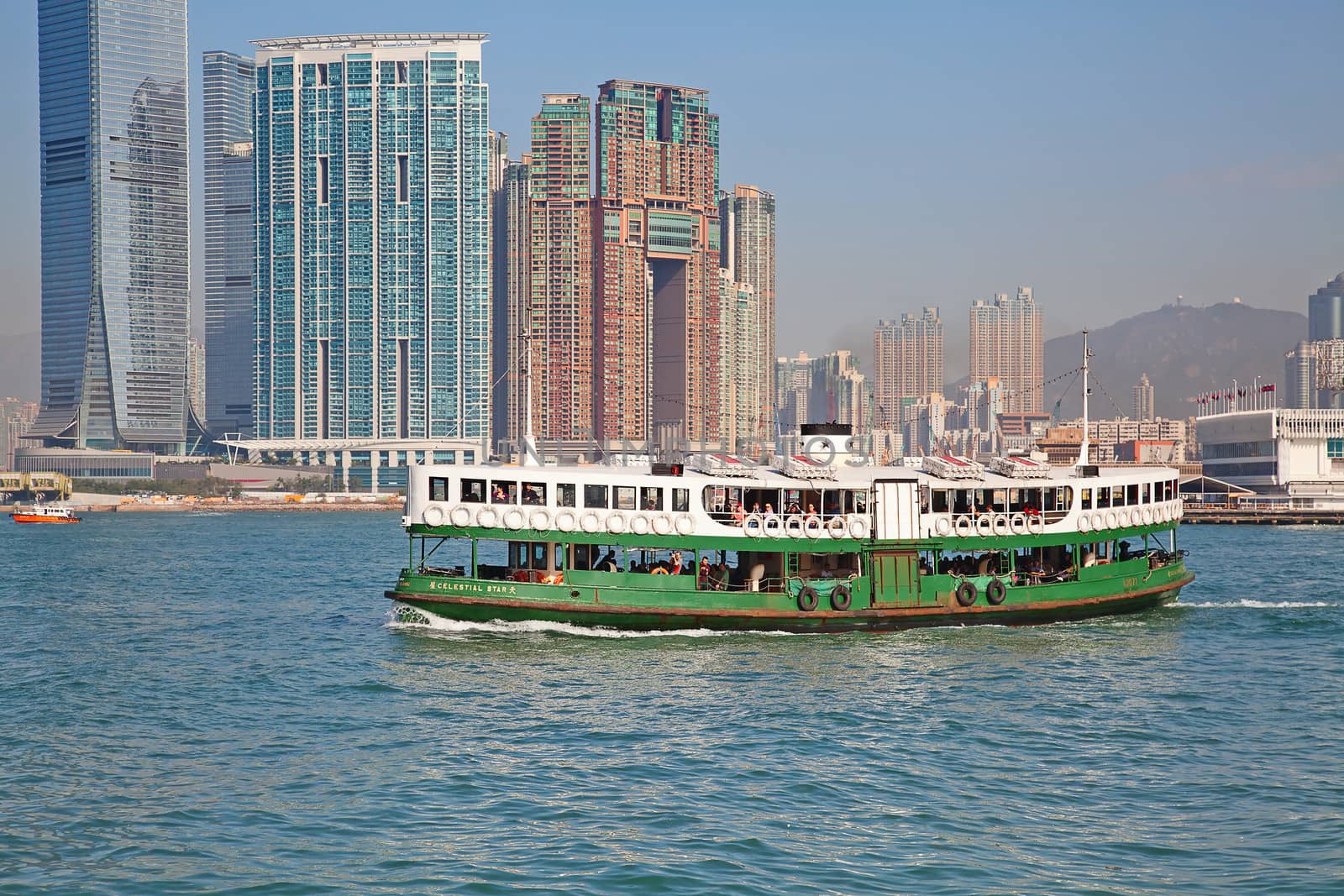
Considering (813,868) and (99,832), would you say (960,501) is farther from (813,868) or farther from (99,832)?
(99,832)

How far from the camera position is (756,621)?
35.1 meters

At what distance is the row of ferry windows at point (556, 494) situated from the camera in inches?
1379

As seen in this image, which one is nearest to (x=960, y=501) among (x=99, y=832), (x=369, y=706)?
(x=369, y=706)

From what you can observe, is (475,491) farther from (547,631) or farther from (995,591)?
(995,591)

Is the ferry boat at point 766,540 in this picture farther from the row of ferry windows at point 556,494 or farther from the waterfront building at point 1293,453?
the waterfront building at point 1293,453

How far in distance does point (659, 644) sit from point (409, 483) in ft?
27.3

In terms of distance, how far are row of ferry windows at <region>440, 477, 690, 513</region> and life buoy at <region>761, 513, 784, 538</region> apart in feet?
6.70

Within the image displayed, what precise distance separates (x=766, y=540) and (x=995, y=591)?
668 centimetres

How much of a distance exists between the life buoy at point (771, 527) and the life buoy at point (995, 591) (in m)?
6.12

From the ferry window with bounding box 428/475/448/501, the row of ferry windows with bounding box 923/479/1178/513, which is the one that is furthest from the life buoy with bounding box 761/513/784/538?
the ferry window with bounding box 428/475/448/501

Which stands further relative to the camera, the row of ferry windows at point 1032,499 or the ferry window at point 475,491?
the row of ferry windows at point 1032,499

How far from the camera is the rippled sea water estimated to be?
17953 millimetres

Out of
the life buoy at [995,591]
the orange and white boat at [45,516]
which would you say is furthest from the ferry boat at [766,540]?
the orange and white boat at [45,516]

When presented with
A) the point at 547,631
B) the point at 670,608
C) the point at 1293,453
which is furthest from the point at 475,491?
the point at 1293,453
